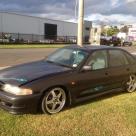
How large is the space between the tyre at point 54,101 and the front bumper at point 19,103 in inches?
8.2

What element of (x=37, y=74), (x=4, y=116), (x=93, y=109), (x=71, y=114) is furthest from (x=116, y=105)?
(x=4, y=116)

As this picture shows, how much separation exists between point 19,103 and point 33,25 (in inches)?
2155

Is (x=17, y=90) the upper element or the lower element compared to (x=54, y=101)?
upper

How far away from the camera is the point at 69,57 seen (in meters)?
7.22

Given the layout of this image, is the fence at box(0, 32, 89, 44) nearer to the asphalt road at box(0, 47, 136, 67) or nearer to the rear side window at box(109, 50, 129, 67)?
the asphalt road at box(0, 47, 136, 67)

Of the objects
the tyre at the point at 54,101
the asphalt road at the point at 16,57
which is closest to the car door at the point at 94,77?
the tyre at the point at 54,101

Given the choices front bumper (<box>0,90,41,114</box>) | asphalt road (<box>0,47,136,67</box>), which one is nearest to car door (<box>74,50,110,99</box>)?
front bumper (<box>0,90,41,114</box>)

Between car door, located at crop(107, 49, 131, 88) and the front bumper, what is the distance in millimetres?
2405

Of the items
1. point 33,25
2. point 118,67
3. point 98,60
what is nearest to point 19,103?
point 98,60

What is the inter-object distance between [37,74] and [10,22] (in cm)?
4922

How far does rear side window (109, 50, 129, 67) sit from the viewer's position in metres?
7.66

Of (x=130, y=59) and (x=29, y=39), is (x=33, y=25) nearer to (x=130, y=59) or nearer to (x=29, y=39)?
(x=29, y=39)

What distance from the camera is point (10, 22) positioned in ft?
176

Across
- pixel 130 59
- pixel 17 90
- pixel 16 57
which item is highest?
pixel 130 59
